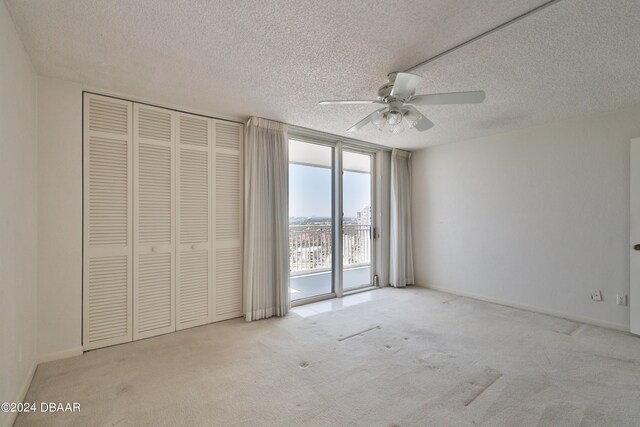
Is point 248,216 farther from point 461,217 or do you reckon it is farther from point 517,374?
point 461,217

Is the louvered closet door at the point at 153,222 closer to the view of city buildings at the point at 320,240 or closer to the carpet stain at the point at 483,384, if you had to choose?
the view of city buildings at the point at 320,240

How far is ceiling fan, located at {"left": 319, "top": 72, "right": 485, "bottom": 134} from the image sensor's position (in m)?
2.03

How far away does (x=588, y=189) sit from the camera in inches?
134

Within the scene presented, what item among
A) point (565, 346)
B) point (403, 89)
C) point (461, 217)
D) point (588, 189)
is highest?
point (403, 89)

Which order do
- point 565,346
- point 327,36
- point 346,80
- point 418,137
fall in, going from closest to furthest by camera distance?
point 327,36, point 346,80, point 565,346, point 418,137

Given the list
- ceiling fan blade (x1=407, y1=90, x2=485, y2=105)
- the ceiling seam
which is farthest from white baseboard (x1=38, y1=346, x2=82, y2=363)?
the ceiling seam

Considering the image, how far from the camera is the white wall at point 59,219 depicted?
2471mm

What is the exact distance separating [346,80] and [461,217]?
3.17 m

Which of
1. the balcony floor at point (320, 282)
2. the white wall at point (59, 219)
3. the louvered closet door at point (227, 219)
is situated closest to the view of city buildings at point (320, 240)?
the balcony floor at point (320, 282)

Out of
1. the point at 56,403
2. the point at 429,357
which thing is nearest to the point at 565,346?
the point at 429,357

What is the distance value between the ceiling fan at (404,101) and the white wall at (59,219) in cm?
227

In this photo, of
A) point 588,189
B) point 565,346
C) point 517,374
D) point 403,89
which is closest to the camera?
point 403,89

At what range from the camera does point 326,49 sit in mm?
2070

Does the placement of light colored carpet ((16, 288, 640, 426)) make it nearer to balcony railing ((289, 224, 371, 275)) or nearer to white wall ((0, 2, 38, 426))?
white wall ((0, 2, 38, 426))
